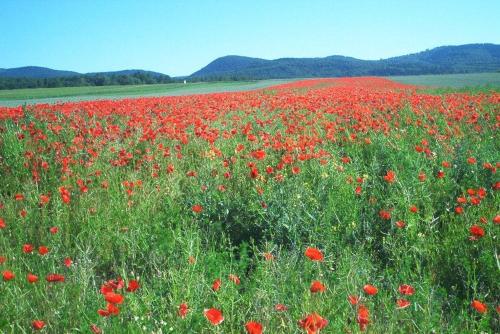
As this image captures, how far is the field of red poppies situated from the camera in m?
2.34

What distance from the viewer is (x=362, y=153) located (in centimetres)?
632

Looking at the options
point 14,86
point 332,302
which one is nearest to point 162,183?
point 332,302

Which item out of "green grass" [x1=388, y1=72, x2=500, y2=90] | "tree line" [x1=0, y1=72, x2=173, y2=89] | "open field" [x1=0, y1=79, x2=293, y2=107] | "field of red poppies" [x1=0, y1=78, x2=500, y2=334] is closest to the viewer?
"field of red poppies" [x1=0, y1=78, x2=500, y2=334]

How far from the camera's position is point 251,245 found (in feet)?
11.9

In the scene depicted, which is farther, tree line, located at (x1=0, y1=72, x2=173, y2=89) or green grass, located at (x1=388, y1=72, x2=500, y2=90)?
tree line, located at (x1=0, y1=72, x2=173, y2=89)

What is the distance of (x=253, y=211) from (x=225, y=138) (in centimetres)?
369

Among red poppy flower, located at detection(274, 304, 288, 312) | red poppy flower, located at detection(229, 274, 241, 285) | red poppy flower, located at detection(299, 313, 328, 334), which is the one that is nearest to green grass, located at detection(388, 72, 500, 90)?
red poppy flower, located at detection(229, 274, 241, 285)

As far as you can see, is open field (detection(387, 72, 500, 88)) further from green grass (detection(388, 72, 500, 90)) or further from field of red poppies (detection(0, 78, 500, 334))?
field of red poppies (detection(0, 78, 500, 334))

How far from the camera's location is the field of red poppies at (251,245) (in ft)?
7.68

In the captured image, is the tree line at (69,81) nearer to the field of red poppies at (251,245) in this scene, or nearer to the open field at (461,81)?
the open field at (461,81)

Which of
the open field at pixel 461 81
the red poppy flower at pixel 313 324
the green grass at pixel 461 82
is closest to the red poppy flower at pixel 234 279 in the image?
the red poppy flower at pixel 313 324

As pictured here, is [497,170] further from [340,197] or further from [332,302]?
[332,302]

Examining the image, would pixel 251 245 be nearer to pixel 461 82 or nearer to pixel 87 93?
pixel 461 82

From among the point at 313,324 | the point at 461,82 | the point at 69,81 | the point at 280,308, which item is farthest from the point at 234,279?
the point at 69,81
